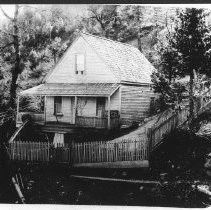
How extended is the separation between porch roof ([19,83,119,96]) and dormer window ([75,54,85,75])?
235 mm

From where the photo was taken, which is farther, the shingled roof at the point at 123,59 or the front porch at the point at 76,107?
the shingled roof at the point at 123,59

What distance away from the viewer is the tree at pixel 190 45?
706cm

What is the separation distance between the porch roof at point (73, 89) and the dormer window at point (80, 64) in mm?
235

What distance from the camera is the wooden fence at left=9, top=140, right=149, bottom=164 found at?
7.18 metres

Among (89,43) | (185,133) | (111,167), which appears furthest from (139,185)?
(89,43)

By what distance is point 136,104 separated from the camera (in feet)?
23.8

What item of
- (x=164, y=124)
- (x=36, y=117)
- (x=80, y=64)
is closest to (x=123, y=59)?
(x=80, y=64)

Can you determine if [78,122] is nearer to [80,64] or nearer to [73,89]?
[73,89]

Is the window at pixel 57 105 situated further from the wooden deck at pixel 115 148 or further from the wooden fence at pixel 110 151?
the wooden fence at pixel 110 151

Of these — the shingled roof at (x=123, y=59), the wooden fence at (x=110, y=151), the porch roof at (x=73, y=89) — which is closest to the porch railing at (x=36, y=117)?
the porch roof at (x=73, y=89)

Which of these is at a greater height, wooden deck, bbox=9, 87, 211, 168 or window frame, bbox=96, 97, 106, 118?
window frame, bbox=96, 97, 106, 118

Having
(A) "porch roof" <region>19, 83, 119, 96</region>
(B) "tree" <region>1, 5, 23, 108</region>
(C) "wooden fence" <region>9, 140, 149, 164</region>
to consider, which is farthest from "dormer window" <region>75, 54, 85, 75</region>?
(C) "wooden fence" <region>9, 140, 149, 164</region>

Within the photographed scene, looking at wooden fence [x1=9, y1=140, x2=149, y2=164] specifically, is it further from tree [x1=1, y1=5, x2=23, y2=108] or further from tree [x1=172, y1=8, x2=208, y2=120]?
tree [x1=172, y1=8, x2=208, y2=120]

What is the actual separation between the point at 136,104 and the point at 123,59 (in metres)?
0.86
